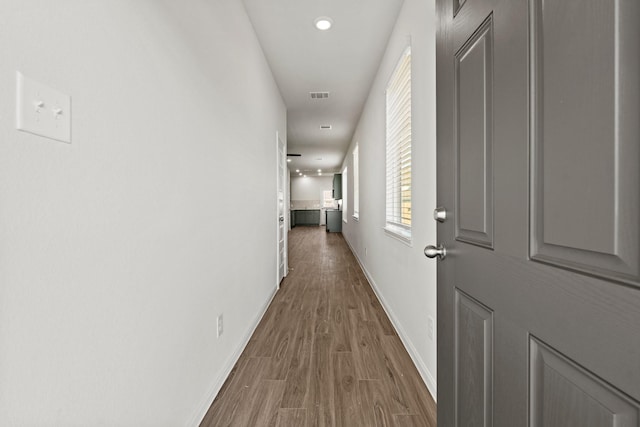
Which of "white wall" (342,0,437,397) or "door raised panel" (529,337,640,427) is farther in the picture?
"white wall" (342,0,437,397)

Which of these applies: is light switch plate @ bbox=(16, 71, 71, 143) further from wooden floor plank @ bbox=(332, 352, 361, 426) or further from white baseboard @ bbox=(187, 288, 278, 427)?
wooden floor plank @ bbox=(332, 352, 361, 426)

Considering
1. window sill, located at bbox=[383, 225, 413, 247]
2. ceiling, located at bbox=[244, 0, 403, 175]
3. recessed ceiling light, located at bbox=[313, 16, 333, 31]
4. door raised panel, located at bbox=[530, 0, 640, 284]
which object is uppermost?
ceiling, located at bbox=[244, 0, 403, 175]

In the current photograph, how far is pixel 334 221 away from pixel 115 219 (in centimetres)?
1099

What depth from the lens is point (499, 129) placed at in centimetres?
73

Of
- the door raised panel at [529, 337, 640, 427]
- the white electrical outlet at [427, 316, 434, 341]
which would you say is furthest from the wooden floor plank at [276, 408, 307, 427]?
the door raised panel at [529, 337, 640, 427]

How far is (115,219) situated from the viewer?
0.91 meters

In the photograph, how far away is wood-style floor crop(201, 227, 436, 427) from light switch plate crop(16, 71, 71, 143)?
1.44 m

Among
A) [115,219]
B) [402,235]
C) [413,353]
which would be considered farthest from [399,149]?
[115,219]

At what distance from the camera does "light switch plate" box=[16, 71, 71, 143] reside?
0.62 m

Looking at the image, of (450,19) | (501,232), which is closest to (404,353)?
(501,232)

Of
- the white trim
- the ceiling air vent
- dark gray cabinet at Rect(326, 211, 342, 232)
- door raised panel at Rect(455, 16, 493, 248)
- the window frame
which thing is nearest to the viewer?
door raised panel at Rect(455, 16, 493, 248)

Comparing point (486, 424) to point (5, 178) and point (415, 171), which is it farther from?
point (415, 171)

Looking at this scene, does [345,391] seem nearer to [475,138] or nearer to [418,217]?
[418,217]

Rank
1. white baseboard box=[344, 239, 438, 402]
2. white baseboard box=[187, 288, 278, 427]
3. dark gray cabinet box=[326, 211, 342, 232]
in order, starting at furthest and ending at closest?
dark gray cabinet box=[326, 211, 342, 232] < white baseboard box=[344, 239, 438, 402] < white baseboard box=[187, 288, 278, 427]
